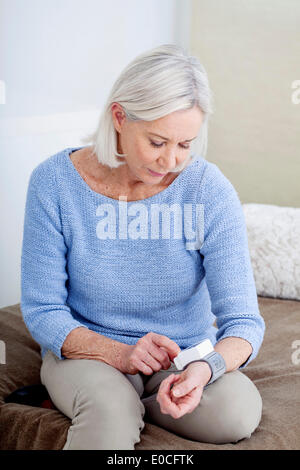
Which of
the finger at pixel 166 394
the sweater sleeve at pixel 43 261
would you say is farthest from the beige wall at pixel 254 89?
the finger at pixel 166 394

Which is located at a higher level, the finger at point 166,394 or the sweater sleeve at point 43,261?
the sweater sleeve at point 43,261

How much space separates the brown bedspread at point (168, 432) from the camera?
3.88ft

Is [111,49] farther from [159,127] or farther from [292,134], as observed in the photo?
[159,127]

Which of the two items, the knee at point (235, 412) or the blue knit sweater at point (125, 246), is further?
the blue knit sweater at point (125, 246)

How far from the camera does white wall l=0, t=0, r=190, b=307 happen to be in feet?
6.28

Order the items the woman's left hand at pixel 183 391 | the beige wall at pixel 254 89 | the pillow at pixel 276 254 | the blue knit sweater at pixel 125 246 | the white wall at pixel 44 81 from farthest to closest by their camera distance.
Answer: the beige wall at pixel 254 89
the pillow at pixel 276 254
the white wall at pixel 44 81
the blue knit sweater at pixel 125 246
the woman's left hand at pixel 183 391

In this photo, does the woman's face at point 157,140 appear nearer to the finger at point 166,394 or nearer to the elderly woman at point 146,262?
the elderly woman at point 146,262

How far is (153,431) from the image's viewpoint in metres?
1.20

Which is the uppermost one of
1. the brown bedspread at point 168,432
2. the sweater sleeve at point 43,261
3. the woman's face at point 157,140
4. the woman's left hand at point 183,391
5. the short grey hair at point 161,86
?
the short grey hair at point 161,86

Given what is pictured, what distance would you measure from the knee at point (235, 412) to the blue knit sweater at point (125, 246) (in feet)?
0.55

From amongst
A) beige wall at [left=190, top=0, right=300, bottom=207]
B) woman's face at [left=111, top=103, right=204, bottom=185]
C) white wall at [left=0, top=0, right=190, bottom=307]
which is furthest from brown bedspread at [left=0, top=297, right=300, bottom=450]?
beige wall at [left=190, top=0, right=300, bottom=207]

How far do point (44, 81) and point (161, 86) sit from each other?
0.94 meters

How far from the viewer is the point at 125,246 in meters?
1.35
